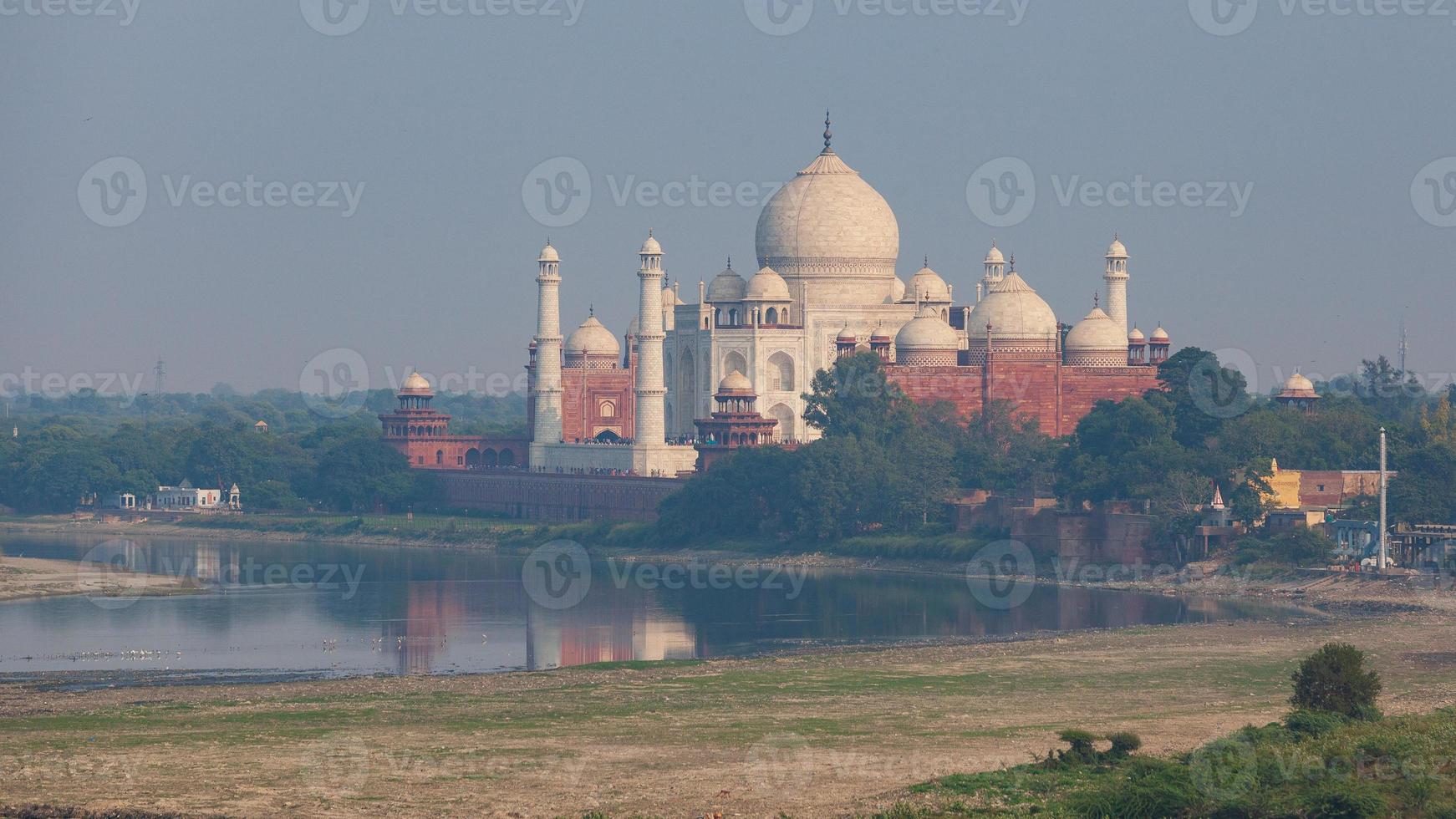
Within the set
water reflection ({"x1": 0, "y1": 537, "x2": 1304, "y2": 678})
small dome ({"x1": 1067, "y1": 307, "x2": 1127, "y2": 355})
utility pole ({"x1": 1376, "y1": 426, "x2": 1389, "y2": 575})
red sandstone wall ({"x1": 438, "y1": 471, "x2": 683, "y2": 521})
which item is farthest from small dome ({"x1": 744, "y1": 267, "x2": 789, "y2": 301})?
utility pole ({"x1": 1376, "y1": 426, "x2": 1389, "y2": 575})

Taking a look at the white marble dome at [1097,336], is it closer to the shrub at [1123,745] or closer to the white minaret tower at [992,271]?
the white minaret tower at [992,271]

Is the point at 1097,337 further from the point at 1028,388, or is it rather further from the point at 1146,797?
the point at 1146,797

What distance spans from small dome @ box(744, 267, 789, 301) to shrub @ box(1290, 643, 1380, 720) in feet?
152

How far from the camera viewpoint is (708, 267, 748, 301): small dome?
74.4 meters

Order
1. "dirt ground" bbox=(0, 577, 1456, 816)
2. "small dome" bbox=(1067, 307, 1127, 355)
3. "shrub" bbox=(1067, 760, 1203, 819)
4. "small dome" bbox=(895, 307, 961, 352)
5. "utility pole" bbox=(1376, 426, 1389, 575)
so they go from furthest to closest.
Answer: "small dome" bbox=(1067, 307, 1127, 355) < "small dome" bbox=(895, 307, 961, 352) < "utility pole" bbox=(1376, 426, 1389, 575) < "dirt ground" bbox=(0, 577, 1456, 816) < "shrub" bbox=(1067, 760, 1203, 819)

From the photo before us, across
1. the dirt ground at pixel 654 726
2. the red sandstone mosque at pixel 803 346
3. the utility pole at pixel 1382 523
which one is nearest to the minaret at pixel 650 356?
the red sandstone mosque at pixel 803 346

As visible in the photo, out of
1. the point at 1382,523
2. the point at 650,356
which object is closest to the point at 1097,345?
the point at 650,356

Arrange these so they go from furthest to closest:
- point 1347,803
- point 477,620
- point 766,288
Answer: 1. point 766,288
2. point 477,620
3. point 1347,803

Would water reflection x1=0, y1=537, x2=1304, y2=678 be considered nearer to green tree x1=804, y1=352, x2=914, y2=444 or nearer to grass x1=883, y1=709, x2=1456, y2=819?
green tree x1=804, y1=352, x2=914, y2=444

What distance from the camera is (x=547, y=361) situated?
76.1 m

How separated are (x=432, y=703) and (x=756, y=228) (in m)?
44.9

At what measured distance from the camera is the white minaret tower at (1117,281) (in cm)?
7412

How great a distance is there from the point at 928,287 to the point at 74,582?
99.1 ft

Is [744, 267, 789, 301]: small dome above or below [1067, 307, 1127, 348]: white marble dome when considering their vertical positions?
above
